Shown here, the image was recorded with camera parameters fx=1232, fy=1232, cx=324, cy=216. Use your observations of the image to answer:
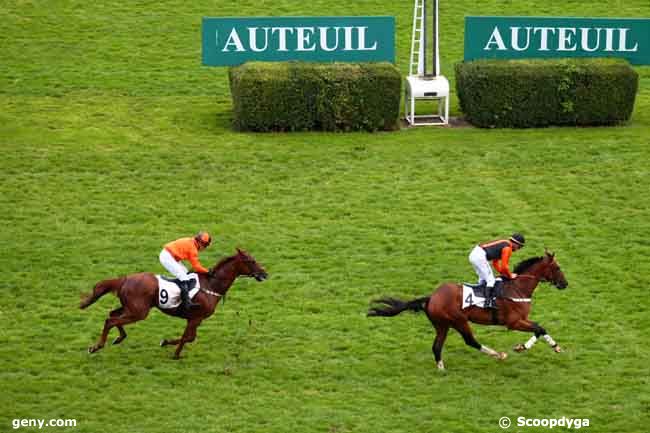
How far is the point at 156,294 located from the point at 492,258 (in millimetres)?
4583

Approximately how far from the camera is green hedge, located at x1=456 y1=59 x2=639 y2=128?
84.7 feet

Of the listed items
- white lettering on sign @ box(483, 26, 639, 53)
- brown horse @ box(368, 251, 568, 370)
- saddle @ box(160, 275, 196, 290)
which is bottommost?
brown horse @ box(368, 251, 568, 370)

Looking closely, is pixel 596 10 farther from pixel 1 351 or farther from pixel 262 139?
pixel 1 351

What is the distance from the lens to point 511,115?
26219mm

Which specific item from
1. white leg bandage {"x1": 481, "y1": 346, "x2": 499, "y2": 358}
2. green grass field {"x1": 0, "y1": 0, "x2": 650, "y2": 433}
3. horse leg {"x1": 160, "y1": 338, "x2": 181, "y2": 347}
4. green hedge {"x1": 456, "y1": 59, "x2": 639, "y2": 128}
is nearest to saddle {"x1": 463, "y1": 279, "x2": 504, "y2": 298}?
white leg bandage {"x1": 481, "y1": 346, "x2": 499, "y2": 358}

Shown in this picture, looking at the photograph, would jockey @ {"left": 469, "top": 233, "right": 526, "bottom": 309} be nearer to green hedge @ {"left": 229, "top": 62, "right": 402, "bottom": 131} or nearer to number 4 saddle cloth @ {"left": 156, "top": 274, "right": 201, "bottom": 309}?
number 4 saddle cloth @ {"left": 156, "top": 274, "right": 201, "bottom": 309}

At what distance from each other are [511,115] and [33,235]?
10495 mm

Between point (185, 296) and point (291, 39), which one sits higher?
point (291, 39)

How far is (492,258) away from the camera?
1677 cm

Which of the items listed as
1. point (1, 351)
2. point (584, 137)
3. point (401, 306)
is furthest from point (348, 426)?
point (584, 137)

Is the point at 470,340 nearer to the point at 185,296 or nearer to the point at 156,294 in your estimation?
the point at 185,296

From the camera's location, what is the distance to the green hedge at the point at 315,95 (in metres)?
25.4

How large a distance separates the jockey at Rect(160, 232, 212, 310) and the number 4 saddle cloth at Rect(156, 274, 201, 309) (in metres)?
0.06

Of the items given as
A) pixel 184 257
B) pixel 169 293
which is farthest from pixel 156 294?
pixel 184 257
